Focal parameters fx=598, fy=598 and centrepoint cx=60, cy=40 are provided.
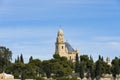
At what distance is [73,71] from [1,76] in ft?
91.8

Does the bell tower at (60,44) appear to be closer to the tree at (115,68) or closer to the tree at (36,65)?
the tree at (36,65)

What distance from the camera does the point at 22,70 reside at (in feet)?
315

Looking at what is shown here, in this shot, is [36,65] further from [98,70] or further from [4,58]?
[98,70]

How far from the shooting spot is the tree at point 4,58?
322ft

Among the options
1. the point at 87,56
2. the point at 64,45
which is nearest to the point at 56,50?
the point at 64,45

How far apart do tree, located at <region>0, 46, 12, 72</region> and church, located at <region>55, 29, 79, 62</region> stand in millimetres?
34617

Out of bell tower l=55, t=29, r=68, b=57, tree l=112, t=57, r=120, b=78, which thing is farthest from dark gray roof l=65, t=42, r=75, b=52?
tree l=112, t=57, r=120, b=78

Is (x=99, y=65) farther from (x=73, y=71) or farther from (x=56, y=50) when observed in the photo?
(x=56, y=50)

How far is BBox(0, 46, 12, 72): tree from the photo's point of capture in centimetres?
9819

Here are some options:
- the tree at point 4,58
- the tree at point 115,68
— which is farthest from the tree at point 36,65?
the tree at point 115,68

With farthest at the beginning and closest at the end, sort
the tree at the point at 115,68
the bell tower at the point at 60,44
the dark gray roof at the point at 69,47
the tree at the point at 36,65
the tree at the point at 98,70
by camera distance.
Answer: the dark gray roof at the point at 69,47 → the bell tower at the point at 60,44 → the tree at the point at 115,68 → the tree at the point at 36,65 → the tree at the point at 98,70

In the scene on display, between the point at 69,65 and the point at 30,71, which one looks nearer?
the point at 30,71

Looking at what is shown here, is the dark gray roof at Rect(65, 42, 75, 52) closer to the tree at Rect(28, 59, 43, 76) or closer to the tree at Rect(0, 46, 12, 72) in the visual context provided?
the tree at Rect(28, 59, 43, 76)

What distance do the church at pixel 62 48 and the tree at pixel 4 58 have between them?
114 ft
